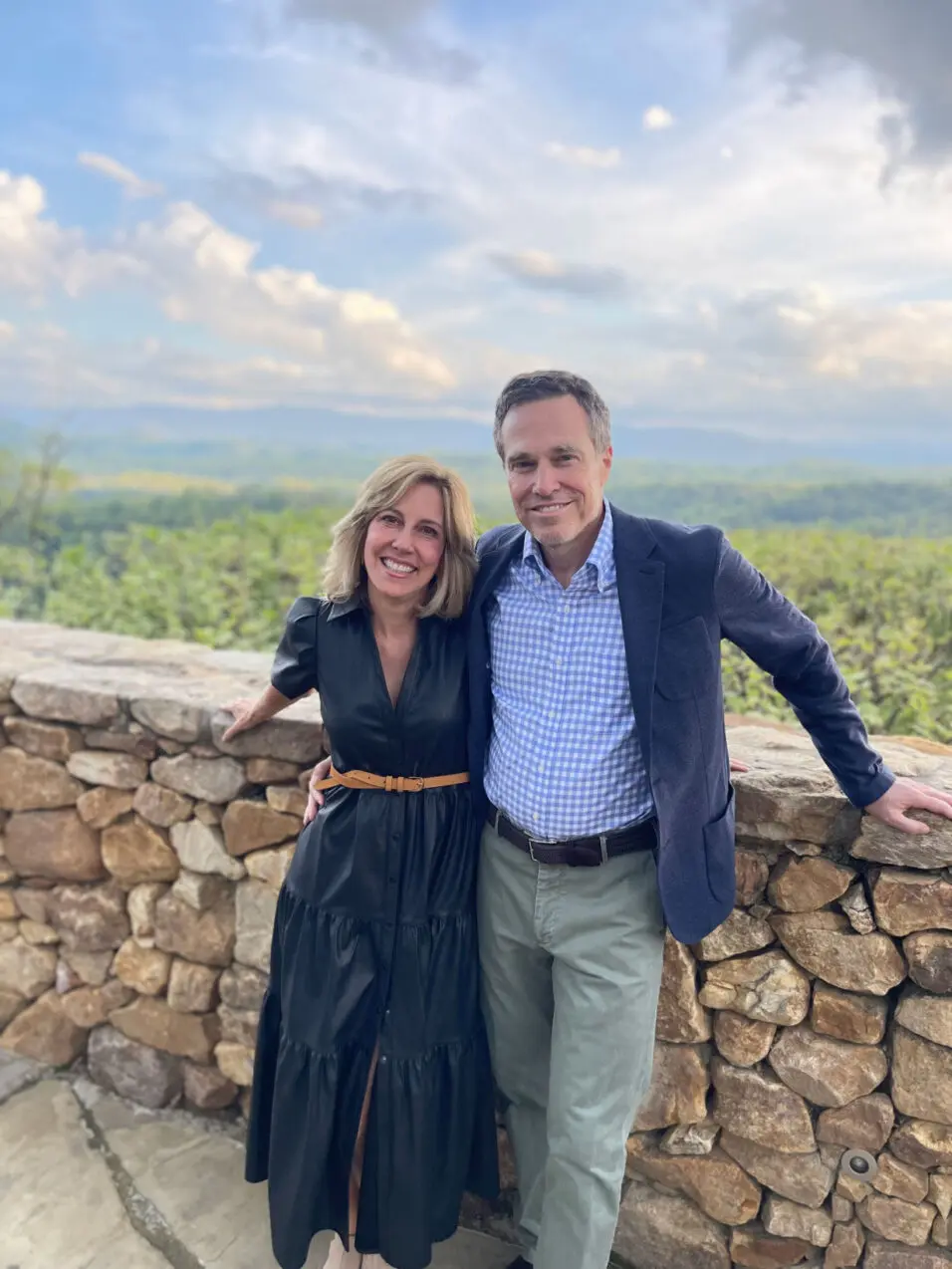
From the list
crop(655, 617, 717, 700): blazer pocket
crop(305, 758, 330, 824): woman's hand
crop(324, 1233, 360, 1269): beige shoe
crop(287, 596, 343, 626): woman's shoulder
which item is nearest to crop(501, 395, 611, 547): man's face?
crop(655, 617, 717, 700): blazer pocket

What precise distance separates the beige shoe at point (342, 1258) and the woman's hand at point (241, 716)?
44.2 inches

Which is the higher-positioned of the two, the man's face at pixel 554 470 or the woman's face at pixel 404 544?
the man's face at pixel 554 470

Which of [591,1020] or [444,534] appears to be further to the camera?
[444,534]

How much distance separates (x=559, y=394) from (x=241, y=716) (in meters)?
1.07

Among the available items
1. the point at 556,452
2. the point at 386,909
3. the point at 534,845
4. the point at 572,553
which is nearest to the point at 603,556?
the point at 572,553

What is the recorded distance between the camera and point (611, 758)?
1.57m

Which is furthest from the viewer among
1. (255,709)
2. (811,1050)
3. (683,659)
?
(255,709)

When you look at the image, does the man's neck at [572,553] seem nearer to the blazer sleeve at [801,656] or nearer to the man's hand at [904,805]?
the blazer sleeve at [801,656]

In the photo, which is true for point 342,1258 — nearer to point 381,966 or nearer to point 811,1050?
point 381,966

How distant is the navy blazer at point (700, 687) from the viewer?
152cm

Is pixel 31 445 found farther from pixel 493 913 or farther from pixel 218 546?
pixel 493 913

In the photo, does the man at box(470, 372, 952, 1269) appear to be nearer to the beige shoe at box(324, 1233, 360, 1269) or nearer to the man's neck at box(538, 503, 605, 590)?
the man's neck at box(538, 503, 605, 590)

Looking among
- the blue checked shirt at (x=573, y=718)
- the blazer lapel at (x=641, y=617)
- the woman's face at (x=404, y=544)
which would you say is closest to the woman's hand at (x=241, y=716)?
the woman's face at (x=404, y=544)

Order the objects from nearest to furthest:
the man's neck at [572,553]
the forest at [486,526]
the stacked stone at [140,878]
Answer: the man's neck at [572,553], the stacked stone at [140,878], the forest at [486,526]
